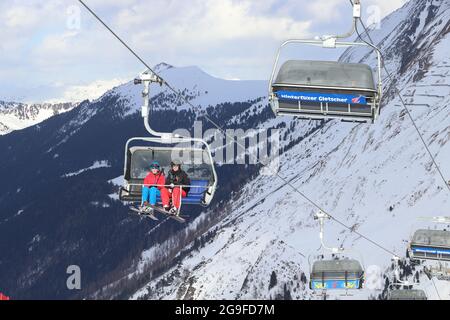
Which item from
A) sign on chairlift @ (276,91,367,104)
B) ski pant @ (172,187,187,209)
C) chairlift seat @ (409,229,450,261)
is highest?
sign on chairlift @ (276,91,367,104)

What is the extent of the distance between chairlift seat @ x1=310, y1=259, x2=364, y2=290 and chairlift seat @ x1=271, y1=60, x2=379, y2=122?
23148 mm

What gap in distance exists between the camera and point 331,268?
135ft

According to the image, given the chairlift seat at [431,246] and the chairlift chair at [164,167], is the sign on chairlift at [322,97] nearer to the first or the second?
the chairlift chair at [164,167]

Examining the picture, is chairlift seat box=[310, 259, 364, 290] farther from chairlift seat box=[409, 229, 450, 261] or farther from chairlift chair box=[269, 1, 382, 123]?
chairlift chair box=[269, 1, 382, 123]

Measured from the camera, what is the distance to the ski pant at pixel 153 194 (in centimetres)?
2509

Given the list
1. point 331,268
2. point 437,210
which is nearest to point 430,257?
point 331,268

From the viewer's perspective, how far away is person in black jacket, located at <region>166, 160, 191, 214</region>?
25.0m

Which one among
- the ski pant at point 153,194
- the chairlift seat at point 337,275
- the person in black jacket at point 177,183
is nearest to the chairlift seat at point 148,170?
the person in black jacket at point 177,183

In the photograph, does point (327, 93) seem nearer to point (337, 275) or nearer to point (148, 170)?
point (148, 170)

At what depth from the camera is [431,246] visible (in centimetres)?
4306

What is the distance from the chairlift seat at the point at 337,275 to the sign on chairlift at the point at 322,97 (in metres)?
23.3

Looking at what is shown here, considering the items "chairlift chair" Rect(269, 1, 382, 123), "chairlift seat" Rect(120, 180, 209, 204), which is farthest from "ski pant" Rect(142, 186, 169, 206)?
"chairlift chair" Rect(269, 1, 382, 123)

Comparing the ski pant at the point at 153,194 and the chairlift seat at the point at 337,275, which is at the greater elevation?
the ski pant at the point at 153,194
